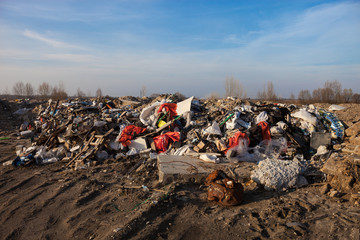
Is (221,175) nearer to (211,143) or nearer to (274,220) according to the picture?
(274,220)

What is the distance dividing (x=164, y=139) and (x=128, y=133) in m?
1.13

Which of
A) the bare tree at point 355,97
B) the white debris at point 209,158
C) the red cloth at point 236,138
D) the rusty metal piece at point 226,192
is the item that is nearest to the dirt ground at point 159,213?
the rusty metal piece at point 226,192

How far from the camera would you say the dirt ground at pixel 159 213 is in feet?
10.2

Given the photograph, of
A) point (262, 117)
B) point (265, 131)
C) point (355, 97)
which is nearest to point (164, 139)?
point (265, 131)

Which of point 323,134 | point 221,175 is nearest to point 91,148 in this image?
point 221,175

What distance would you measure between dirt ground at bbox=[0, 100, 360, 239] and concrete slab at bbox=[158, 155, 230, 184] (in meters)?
0.18

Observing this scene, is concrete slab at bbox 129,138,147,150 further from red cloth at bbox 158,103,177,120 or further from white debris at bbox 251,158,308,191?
white debris at bbox 251,158,308,191

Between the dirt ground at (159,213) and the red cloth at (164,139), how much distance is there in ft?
4.73

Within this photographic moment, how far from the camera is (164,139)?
6.59 m

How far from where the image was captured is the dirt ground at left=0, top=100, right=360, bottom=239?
3.12 metres

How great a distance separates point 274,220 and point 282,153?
3.23m

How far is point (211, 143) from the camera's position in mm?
6312

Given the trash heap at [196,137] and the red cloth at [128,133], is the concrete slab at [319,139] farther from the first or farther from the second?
the red cloth at [128,133]

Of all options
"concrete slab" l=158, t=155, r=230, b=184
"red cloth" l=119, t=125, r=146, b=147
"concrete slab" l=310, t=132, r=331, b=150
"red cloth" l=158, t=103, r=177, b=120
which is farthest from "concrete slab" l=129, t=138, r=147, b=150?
"concrete slab" l=310, t=132, r=331, b=150
